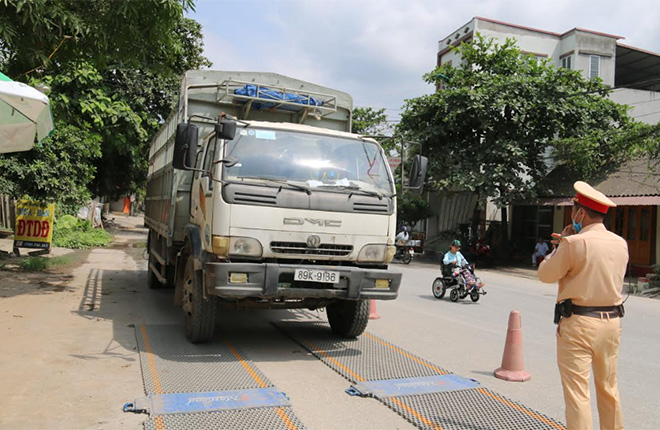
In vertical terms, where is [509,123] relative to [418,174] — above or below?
above

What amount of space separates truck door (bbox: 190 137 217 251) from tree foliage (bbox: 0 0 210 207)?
7.81 ft

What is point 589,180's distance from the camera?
20.4 m

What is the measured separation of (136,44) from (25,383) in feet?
17.2

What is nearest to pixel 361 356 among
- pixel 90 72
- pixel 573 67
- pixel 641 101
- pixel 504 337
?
pixel 504 337

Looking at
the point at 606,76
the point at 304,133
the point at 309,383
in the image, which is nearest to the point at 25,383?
the point at 309,383

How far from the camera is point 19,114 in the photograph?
5.24 metres

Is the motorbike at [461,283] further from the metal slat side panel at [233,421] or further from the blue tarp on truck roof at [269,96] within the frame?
the metal slat side panel at [233,421]

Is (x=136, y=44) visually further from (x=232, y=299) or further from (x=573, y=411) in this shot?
(x=573, y=411)

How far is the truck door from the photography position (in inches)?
232

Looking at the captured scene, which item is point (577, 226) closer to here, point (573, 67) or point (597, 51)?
point (573, 67)

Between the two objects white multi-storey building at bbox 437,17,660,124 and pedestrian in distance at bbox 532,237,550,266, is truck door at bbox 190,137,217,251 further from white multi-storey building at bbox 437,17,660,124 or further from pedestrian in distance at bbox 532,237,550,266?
white multi-storey building at bbox 437,17,660,124

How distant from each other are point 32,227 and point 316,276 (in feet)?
36.7

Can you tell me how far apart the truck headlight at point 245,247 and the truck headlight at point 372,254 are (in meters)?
1.13

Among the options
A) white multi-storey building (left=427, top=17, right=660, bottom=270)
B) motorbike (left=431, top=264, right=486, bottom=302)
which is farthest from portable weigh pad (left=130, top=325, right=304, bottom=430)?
white multi-storey building (left=427, top=17, right=660, bottom=270)
